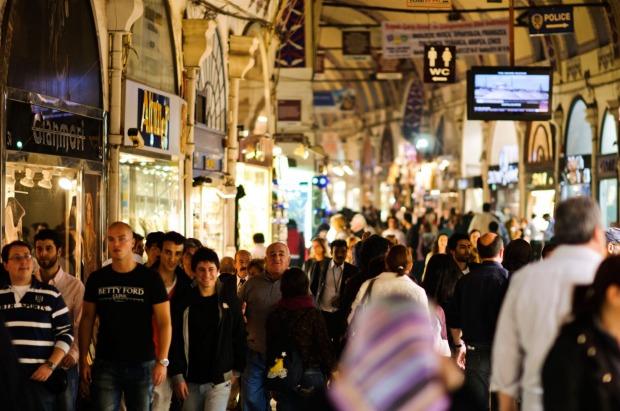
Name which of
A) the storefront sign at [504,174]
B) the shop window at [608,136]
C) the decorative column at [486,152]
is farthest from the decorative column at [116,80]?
the decorative column at [486,152]

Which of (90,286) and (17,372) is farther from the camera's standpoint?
(90,286)

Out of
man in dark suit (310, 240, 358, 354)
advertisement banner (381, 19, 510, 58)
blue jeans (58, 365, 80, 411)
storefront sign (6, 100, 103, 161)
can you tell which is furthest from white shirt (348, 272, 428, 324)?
advertisement banner (381, 19, 510, 58)

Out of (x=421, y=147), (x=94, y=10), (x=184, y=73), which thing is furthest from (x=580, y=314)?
(x=421, y=147)

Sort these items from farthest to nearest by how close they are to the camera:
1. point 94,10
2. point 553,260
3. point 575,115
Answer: point 575,115 → point 94,10 → point 553,260

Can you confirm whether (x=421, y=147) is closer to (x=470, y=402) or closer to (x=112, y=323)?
(x=112, y=323)

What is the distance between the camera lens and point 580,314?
432cm

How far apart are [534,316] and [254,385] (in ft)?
15.3

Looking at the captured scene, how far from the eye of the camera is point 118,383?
782cm

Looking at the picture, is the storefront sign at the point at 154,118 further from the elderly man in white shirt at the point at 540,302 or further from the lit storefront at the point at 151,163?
the elderly man in white shirt at the point at 540,302

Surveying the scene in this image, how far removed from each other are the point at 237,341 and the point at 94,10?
6.33 m

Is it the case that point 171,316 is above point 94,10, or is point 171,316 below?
below

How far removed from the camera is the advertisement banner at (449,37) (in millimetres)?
25578

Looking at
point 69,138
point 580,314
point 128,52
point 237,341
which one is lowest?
point 237,341

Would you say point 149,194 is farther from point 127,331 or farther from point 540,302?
point 540,302
